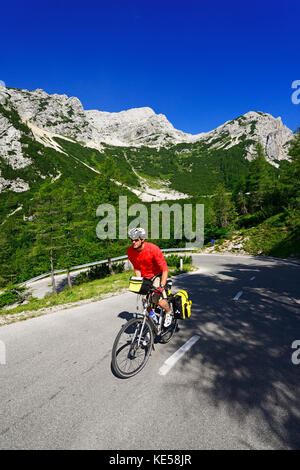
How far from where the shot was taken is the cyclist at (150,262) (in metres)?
3.89

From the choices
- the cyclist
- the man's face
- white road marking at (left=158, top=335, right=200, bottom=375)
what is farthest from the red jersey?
white road marking at (left=158, top=335, right=200, bottom=375)

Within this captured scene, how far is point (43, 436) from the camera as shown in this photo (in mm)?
2254

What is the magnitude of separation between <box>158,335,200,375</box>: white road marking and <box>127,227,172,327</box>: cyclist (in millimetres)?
563

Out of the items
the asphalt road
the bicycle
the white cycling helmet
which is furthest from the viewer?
the white cycling helmet

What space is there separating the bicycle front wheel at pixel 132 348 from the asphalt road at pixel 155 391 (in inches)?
7.1

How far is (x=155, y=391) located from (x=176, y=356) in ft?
3.14

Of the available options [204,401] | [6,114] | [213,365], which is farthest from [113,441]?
[6,114]


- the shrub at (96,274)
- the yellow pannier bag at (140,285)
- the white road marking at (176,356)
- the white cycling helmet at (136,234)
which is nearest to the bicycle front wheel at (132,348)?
the white road marking at (176,356)

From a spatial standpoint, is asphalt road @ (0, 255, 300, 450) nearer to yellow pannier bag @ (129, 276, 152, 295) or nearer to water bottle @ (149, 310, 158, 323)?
water bottle @ (149, 310, 158, 323)

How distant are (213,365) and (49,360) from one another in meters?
2.97

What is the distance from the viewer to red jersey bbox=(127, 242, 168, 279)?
4.05 m

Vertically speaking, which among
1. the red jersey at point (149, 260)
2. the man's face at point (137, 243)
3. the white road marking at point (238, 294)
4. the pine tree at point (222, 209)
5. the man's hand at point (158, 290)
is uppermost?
the pine tree at point (222, 209)

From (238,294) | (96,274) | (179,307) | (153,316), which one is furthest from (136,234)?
(96,274)

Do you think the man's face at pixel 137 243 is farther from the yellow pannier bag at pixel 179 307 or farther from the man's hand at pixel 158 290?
the yellow pannier bag at pixel 179 307
